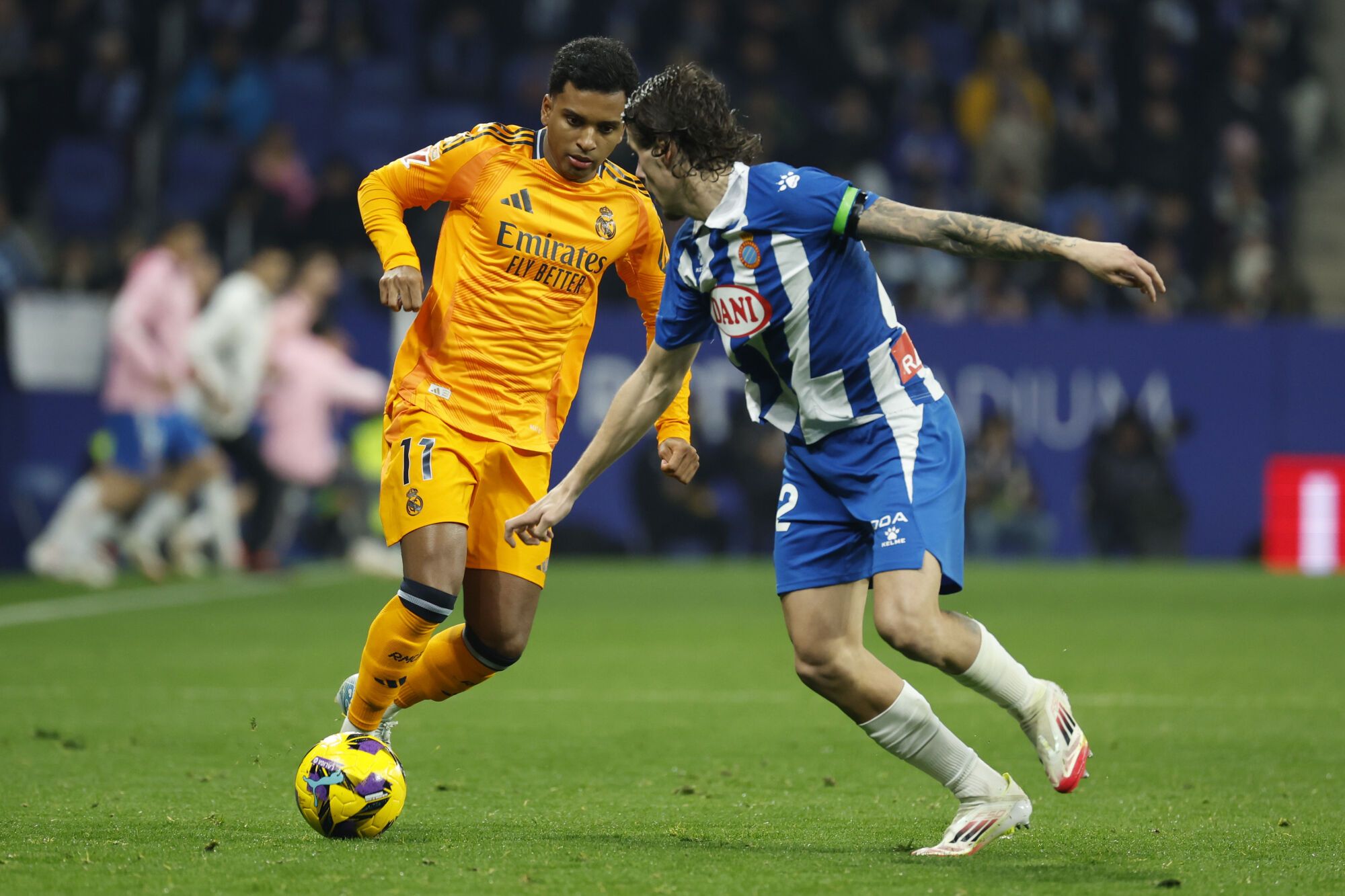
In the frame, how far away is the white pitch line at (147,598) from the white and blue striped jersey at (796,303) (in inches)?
298

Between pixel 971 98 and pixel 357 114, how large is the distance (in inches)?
258

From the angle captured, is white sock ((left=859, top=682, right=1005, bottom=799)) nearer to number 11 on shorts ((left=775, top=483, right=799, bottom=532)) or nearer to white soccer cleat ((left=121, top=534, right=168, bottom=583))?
number 11 on shorts ((left=775, top=483, right=799, bottom=532))

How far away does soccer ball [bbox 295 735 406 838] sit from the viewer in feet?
15.9

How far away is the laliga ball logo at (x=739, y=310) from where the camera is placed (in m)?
4.68

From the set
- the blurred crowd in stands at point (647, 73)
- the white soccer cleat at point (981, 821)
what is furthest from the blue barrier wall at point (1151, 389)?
the white soccer cleat at point (981, 821)

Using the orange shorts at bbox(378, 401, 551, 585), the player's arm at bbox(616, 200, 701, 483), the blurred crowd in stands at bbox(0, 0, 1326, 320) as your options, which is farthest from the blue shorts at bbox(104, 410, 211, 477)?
the orange shorts at bbox(378, 401, 551, 585)

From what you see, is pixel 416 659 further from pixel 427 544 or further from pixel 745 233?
pixel 745 233

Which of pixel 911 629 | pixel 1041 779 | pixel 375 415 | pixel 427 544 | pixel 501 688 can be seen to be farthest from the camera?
pixel 375 415

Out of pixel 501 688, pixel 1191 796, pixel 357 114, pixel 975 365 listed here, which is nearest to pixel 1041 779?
pixel 1191 796

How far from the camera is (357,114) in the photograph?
60.4 feet

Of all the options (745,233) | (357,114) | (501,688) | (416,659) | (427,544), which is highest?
(357,114)

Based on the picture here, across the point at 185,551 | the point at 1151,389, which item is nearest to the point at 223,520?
the point at 185,551

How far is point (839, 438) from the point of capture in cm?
479

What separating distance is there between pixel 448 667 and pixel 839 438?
1596 mm
